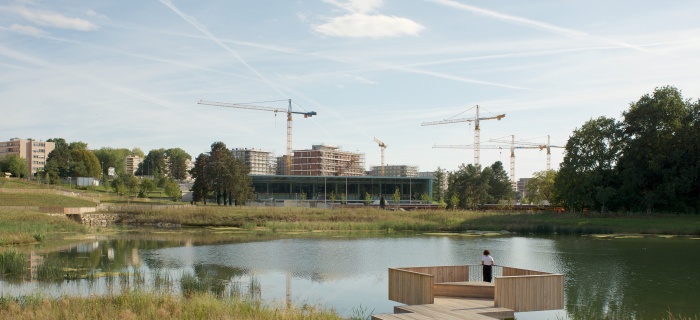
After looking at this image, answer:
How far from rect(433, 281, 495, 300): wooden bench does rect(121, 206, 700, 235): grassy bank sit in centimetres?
4086

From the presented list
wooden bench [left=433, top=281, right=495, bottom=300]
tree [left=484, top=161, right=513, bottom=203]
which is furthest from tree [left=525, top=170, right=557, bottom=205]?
wooden bench [left=433, top=281, right=495, bottom=300]

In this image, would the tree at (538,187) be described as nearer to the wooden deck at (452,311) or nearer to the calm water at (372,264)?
the calm water at (372,264)

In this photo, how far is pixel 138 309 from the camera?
17.8 m

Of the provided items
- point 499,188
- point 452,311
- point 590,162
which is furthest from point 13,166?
point 452,311

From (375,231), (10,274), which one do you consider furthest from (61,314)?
(375,231)

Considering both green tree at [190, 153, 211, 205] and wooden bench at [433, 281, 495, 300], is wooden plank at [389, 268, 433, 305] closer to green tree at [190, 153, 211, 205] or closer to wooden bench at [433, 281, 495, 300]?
wooden bench at [433, 281, 495, 300]

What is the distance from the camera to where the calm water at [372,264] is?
23553mm

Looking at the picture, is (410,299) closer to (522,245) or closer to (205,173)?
(522,245)

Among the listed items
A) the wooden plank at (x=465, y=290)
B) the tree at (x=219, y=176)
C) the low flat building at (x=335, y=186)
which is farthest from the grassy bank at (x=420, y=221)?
the low flat building at (x=335, y=186)

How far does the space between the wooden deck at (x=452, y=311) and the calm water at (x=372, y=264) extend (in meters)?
2.81

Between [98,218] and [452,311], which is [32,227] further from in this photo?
[452,311]

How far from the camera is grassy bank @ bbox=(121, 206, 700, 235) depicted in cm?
6091

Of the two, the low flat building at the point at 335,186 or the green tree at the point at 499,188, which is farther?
the low flat building at the point at 335,186

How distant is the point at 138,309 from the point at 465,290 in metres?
10.1
